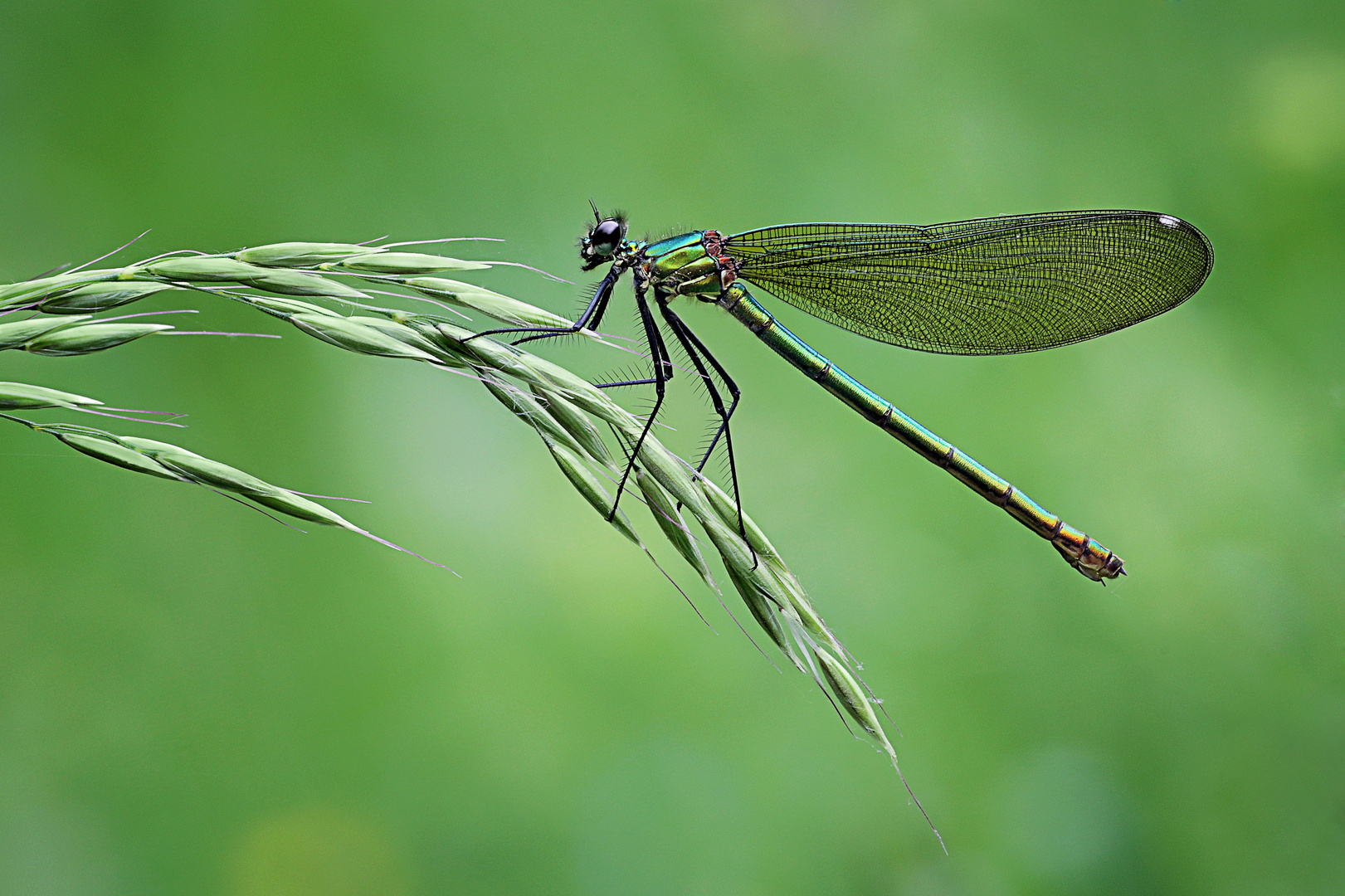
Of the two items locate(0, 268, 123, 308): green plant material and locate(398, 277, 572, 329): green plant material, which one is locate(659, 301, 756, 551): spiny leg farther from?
locate(0, 268, 123, 308): green plant material

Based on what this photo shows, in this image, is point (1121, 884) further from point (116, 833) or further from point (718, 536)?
point (116, 833)

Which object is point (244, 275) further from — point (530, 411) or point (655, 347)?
point (655, 347)

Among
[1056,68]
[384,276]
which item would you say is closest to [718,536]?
[384,276]

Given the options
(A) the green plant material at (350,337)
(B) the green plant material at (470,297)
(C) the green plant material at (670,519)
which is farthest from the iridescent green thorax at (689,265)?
(A) the green plant material at (350,337)

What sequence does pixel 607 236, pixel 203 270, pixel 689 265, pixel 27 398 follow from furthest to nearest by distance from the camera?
1. pixel 689 265
2. pixel 607 236
3. pixel 203 270
4. pixel 27 398

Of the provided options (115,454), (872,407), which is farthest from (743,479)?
(115,454)

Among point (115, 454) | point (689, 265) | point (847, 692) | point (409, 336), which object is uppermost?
point (689, 265)
